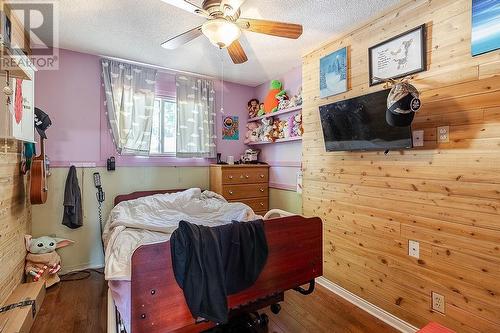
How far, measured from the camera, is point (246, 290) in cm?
160

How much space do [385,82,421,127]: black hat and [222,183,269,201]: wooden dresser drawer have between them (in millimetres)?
2246

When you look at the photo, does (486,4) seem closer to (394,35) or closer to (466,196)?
(394,35)

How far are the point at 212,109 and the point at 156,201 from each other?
165 cm

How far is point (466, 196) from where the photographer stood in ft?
5.37

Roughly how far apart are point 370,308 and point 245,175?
2.14 m

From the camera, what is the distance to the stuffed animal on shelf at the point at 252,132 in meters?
4.02

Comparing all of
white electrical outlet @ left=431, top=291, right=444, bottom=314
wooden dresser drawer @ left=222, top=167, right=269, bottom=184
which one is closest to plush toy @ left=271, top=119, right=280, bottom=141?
wooden dresser drawer @ left=222, top=167, right=269, bottom=184

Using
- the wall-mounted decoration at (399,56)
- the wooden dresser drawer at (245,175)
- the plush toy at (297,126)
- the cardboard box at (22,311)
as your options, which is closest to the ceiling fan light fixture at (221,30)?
the wall-mounted decoration at (399,56)

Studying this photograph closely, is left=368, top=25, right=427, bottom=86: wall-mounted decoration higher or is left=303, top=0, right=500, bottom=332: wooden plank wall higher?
left=368, top=25, right=427, bottom=86: wall-mounted decoration

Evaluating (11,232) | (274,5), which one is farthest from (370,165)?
(11,232)

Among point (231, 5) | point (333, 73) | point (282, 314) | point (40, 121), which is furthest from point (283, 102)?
point (40, 121)

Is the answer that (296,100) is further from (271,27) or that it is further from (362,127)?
(271,27)

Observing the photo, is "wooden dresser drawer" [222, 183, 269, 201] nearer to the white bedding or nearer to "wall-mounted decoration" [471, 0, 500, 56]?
the white bedding

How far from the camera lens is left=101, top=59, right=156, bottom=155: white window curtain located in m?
3.09
